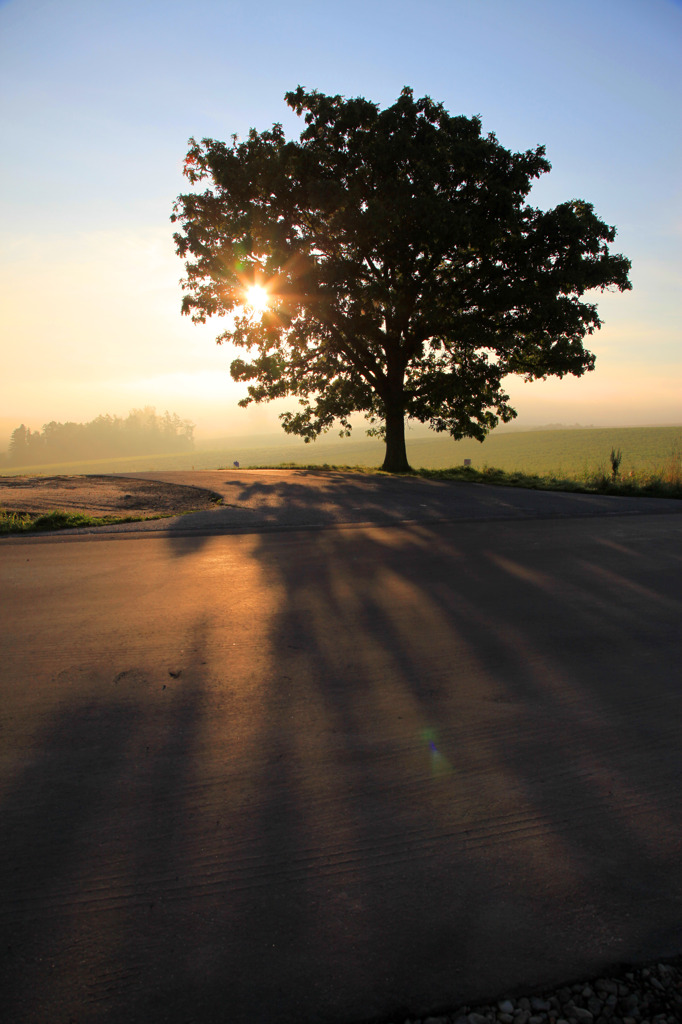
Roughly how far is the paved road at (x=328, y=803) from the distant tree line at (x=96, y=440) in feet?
443

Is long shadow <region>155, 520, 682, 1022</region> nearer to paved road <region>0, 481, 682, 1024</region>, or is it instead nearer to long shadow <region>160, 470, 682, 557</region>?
paved road <region>0, 481, 682, 1024</region>

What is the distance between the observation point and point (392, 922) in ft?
6.06

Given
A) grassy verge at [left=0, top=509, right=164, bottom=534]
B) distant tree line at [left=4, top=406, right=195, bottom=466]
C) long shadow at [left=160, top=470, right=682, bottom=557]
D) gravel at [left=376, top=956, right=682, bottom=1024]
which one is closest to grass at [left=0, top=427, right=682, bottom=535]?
grassy verge at [left=0, top=509, right=164, bottom=534]

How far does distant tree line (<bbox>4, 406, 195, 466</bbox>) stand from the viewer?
427ft

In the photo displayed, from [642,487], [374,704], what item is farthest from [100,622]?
[642,487]

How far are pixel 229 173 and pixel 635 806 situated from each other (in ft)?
67.4

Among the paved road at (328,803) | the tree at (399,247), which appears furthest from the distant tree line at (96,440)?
the paved road at (328,803)

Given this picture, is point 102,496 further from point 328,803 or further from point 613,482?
point 613,482

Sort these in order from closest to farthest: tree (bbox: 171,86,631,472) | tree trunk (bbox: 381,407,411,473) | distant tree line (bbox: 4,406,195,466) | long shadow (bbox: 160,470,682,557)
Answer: long shadow (bbox: 160,470,682,557) → tree (bbox: 171,86,631,472) → tree trunk (bbox: 381,407,411,473) → distant tree line (bbox: 4,406,195,466)

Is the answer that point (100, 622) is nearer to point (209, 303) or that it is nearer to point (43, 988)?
point (43, 988)

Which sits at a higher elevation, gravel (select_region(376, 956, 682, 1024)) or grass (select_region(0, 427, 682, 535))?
grass (select_region(0, 427, 682, 535))

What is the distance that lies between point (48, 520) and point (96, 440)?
469ft

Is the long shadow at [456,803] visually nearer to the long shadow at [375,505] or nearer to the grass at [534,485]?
the long shadow at [375,505]

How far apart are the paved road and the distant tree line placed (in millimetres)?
135042
